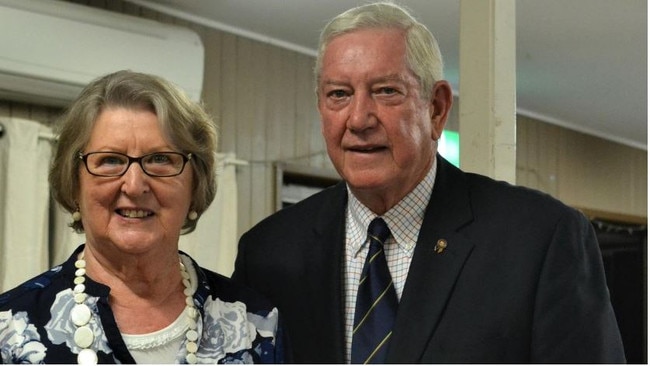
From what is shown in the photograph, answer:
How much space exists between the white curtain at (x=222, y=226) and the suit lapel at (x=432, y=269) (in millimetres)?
2482

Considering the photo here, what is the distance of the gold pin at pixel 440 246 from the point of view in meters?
1.57

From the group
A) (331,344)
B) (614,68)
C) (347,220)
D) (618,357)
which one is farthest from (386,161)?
(614,68)

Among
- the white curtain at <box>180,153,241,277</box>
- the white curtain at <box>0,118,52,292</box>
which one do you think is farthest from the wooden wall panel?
the white curtain at <box>0,118,52,292</box>

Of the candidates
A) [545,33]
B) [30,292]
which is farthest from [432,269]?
[545,33]

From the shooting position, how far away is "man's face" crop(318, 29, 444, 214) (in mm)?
1504

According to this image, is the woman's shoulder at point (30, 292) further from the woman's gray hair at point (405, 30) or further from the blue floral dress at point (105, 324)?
the woman's gray hair at point (405, 30)

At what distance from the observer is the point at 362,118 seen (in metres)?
1.49

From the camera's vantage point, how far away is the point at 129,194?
4.34 feet

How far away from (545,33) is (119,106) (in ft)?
10.9

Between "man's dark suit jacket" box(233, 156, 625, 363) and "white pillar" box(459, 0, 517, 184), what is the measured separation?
1.00 feet

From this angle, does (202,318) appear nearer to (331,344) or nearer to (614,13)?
(331,344)

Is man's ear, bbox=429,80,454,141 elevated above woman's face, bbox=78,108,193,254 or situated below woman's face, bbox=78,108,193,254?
above

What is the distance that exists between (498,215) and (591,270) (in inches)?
7.0

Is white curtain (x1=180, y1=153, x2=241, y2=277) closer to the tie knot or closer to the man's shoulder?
the man's shoulder
